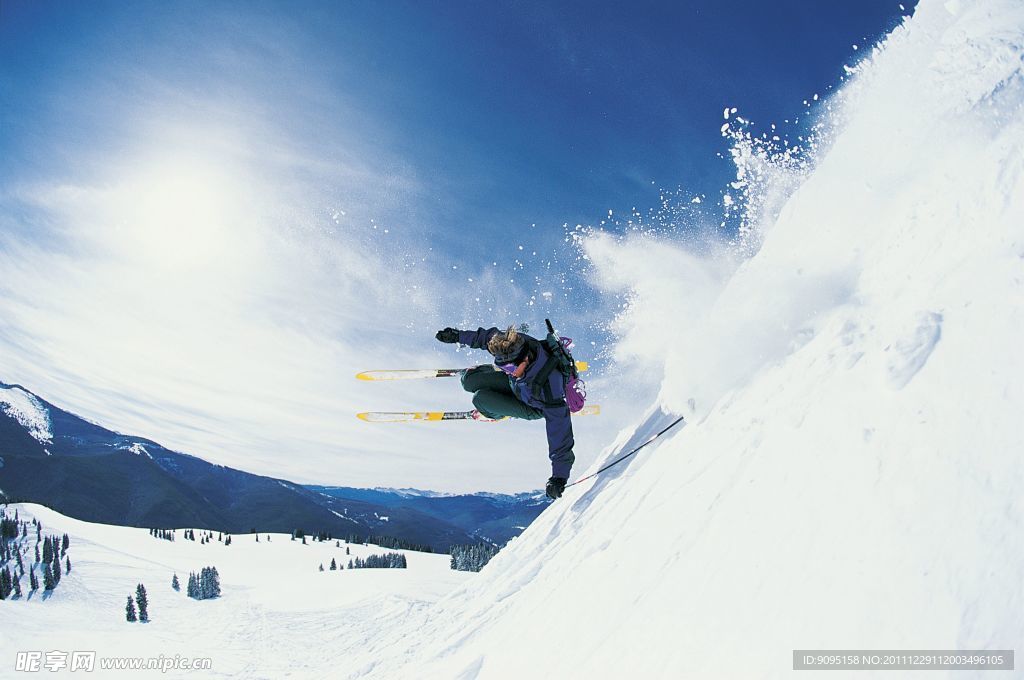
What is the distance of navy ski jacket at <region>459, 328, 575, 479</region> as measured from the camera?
8.68 metres

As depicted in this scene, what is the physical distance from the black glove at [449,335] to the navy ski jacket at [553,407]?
2194 millimetres

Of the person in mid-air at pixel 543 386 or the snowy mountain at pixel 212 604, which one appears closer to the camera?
the person in mid-air at pixel 543 386

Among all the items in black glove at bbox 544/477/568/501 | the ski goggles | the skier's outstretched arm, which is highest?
the skier's outstretched arm

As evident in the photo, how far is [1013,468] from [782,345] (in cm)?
384

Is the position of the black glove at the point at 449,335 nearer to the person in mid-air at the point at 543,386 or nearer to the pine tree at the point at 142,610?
the person in mid-air at the point at 543,386

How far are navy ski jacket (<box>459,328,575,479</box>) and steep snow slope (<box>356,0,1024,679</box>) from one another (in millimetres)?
1064

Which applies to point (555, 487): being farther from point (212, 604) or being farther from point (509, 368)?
point (212, 604)

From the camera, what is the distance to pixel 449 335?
10.6 meters

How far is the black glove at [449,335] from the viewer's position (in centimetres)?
1055

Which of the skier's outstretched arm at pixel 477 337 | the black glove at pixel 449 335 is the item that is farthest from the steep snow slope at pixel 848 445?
the black glove at pixel 449 335

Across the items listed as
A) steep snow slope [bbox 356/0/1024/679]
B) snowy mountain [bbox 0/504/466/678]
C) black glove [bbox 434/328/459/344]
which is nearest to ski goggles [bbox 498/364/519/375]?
black glove [bbox 434/328/459/344]

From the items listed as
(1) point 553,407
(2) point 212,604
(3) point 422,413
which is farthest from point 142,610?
(1) point 553,407

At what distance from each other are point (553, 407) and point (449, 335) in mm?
2972

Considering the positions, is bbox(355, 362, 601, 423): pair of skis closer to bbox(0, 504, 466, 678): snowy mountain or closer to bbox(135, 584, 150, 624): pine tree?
bbox(0, 504, 466, 678): snowy mountain
